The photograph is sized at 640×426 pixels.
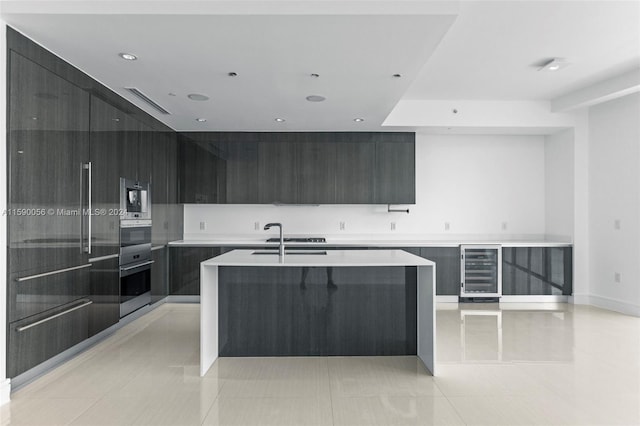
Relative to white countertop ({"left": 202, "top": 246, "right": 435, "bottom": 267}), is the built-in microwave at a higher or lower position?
higher

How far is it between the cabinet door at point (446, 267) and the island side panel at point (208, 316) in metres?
3.17

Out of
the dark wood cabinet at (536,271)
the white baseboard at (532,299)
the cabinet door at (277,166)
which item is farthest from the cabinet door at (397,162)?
the white baseboard at (532,299)

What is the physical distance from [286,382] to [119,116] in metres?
3.02

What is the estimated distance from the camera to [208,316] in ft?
10.5

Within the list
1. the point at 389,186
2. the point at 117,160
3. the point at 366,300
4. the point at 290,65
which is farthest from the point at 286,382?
the point at 389,186

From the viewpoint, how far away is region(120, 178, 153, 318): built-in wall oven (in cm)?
432

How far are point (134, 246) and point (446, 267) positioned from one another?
386 cm

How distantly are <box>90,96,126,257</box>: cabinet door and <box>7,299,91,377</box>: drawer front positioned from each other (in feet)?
1.80

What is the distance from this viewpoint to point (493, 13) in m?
3.17

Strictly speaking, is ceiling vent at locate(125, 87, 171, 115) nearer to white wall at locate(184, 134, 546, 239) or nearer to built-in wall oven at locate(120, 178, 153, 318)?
built-in wall oven at locate(120, 178, 153, 318)

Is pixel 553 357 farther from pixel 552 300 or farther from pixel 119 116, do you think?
pixel 119 116

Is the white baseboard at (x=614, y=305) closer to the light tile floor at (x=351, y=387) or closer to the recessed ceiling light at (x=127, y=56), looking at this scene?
the light tile floor at (x=351, y=387)

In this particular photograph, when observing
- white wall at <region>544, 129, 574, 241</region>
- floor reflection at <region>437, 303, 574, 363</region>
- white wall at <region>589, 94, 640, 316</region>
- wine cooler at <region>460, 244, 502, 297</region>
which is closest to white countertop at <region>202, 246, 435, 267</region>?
floor reflection at <region>437, 303, 574, 363</region>

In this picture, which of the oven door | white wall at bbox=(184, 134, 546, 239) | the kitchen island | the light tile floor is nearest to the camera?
the light tile floor
